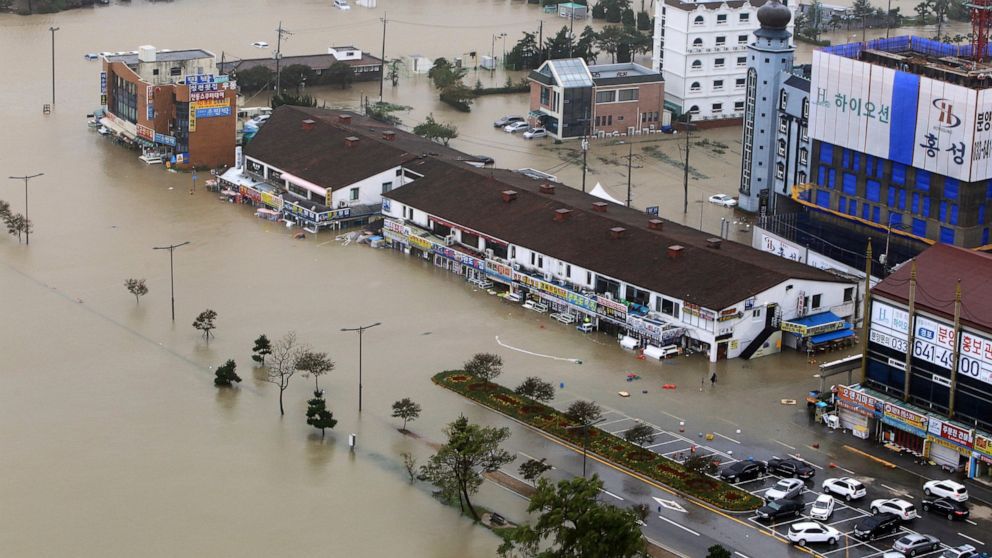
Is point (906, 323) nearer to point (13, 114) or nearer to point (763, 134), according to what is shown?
point (763, 134)

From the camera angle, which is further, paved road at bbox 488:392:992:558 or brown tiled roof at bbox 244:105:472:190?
brown tiled roof at bbox 244:105:472:190

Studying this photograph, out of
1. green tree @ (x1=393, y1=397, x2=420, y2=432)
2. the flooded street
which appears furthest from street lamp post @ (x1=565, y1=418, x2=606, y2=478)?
green tree @ (x1=393, y1=397, x2=420, y2=432)

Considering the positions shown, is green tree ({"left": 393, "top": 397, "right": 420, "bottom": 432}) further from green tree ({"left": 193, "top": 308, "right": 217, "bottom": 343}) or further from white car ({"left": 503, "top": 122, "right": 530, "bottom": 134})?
white car ({"left": 503, "top": 122, "right": 530, "bottom": 134})

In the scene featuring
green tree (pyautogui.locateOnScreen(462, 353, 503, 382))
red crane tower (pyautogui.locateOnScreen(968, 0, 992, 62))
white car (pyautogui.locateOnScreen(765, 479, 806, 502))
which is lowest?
white car (pyautogui.locateOnScreen(765, 479, 806, 502))

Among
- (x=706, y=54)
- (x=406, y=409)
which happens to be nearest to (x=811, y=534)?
(x=406, y=409)

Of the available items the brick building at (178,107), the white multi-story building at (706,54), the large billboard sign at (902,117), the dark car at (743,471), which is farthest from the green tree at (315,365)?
the white multi-story building at (706,54)

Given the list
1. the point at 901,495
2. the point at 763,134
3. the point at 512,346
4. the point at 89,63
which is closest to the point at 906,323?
the point at 901,495

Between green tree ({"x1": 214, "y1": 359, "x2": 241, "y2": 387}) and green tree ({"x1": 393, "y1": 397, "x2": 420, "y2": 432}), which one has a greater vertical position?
green tree ({"x1": 393, "y1": 397, "x2": 420, "y2": 432})

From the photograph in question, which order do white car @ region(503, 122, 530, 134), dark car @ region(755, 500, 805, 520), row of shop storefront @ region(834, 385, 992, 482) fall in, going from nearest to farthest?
dark car @ region(755, 500, 805, 520)
row of shop storefront @ region(834, 385, 992, 482)
white car @ region(503, 122, 530, 134)

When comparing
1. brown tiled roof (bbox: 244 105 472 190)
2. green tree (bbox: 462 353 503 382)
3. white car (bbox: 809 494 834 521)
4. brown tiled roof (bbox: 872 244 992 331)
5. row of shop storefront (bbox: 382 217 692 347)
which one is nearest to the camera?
white car (bbox: 809 494 834 521)

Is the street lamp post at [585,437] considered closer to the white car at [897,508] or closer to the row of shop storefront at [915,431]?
the row of shop storefront at [915,431]
